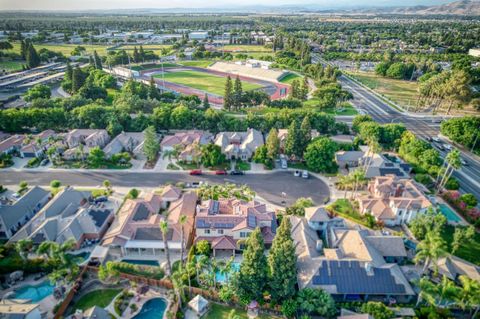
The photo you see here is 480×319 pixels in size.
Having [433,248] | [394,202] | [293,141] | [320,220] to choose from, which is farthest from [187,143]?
[433,248]

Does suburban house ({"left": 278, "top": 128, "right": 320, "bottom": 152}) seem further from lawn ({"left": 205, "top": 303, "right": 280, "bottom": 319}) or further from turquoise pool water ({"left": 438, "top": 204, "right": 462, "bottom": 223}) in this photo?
lawn ({"left": 205, "top": 303, "right": 280, "bottom": 319})

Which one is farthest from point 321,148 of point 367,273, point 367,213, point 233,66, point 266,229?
point 233,66

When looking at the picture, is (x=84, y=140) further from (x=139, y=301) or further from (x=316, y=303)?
(x=316, y=303)

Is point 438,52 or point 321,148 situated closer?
point 321,148

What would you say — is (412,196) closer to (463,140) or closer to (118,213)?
(463,140)

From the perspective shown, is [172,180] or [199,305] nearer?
[199,305]

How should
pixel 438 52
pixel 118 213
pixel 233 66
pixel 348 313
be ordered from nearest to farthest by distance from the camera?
pixel 348 313 < pixel 118 213 < pixel 233 66 < pixel 438 52

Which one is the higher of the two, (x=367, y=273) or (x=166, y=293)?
(x=367, y=273)
